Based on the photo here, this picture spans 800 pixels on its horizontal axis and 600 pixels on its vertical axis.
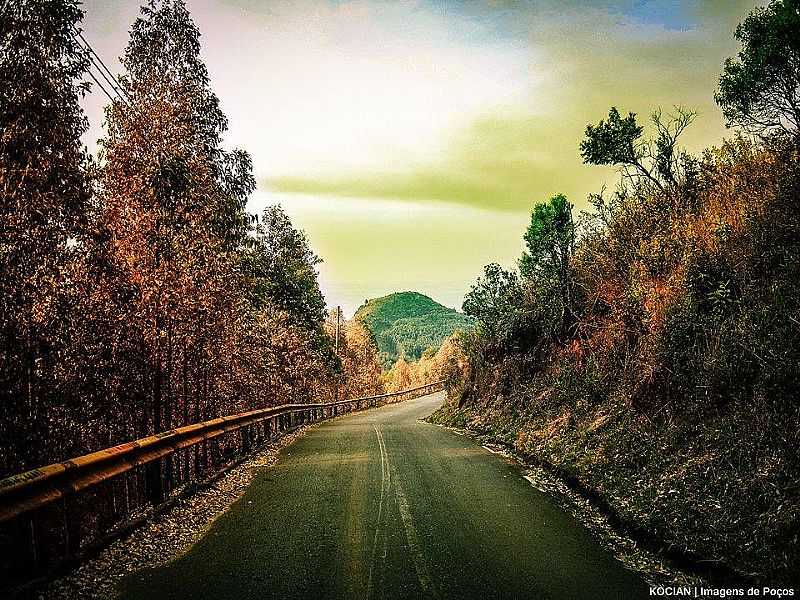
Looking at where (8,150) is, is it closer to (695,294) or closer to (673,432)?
(673,432)

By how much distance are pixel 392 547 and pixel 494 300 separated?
16883 mm

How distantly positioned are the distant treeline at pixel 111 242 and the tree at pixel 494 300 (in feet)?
30.0

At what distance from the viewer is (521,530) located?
6855 mm

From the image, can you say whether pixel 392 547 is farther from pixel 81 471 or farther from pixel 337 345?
pixel 337 345

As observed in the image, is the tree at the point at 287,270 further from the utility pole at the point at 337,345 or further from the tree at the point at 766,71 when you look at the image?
the tree at the point at 766,71

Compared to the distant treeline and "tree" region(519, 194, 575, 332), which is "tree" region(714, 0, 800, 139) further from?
the distant treeline

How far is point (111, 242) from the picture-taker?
36.3ft

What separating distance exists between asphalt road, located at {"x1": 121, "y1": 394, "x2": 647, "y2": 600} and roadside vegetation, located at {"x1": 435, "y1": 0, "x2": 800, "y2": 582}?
1.19 meters

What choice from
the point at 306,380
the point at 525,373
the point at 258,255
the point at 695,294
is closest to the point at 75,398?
the point at 695,294

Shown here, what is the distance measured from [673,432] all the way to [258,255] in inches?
1055

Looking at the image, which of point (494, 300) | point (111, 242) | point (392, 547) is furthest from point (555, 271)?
point (392, 547)

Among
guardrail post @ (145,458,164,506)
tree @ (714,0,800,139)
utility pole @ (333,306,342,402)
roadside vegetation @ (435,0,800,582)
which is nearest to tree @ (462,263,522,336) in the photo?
Answer: roadside vegetation @ (435,0,800,582)

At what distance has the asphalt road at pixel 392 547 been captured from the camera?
5055 mm

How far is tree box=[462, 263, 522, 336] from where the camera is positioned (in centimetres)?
2105
